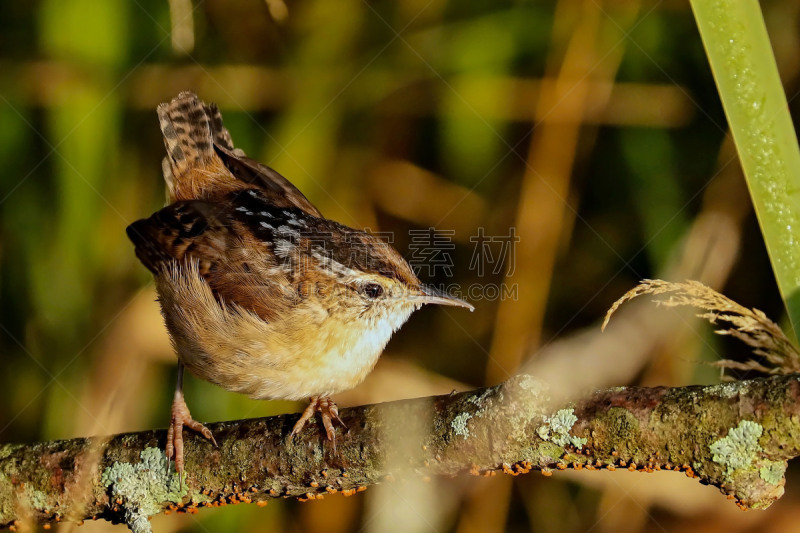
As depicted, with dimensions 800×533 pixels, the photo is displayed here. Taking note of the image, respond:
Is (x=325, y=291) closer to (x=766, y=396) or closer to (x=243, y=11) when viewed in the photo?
(x=766, y=396)

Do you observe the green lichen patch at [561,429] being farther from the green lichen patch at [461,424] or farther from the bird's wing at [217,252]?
the bird's wing at [217,252]

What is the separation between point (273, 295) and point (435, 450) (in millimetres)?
1245

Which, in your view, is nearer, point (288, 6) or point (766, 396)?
point (766, 396)

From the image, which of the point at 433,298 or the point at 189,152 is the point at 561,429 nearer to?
the point at 433,298

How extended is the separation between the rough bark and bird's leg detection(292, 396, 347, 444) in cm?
3

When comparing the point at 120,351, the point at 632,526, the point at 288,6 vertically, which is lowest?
the point at 632,526

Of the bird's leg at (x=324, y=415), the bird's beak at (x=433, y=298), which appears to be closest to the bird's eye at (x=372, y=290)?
the bird's beak at (x=433, y=298)

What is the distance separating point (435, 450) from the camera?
2.48 m

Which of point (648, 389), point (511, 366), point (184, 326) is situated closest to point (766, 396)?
point (648, 389)

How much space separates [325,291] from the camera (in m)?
3.42

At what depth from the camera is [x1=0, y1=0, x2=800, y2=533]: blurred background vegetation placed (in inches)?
171

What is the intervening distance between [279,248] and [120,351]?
156 cm

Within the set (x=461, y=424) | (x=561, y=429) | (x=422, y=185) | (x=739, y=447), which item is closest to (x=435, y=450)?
(x=461, y=424)

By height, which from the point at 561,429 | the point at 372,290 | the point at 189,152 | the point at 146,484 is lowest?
the point at 146,484
